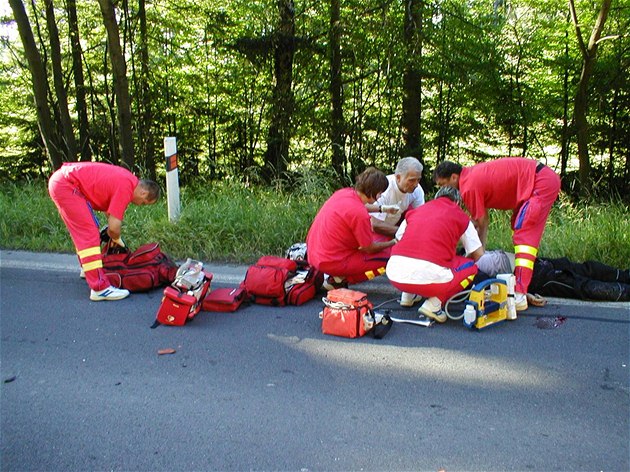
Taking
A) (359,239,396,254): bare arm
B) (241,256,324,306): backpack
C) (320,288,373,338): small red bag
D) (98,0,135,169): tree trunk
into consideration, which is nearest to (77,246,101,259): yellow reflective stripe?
(241,256,324,306): backpack

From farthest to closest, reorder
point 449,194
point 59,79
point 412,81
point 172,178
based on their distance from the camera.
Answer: point 59,79
point 412,81
point 172,178
point 449,194

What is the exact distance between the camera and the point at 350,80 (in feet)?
38.6

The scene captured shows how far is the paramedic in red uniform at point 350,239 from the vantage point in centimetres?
545

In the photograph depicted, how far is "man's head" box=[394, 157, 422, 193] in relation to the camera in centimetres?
594

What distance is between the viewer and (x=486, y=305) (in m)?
4.85

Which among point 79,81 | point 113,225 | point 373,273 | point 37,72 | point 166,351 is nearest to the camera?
point 166,351

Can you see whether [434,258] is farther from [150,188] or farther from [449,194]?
[150,188]

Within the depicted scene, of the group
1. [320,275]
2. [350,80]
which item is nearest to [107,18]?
[350,80]

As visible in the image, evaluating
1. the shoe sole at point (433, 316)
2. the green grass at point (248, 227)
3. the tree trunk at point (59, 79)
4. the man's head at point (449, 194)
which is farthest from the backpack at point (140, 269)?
the tree trunk at point (59, 79)

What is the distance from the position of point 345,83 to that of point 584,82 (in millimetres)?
4353

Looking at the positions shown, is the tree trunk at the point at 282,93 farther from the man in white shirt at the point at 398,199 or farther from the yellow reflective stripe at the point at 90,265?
the yellow reflective stripe at the point at 90,265

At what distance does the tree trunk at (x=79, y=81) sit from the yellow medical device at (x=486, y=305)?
11.5 metres

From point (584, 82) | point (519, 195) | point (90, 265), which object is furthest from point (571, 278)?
point (584, 82)

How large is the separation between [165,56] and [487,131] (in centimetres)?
720
